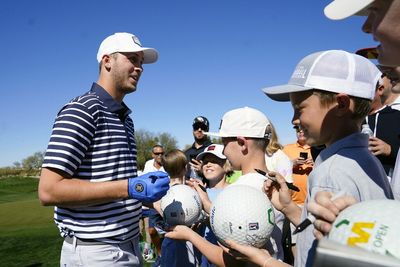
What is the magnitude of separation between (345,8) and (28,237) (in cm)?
1411

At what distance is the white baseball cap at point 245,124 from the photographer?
11.1 ft

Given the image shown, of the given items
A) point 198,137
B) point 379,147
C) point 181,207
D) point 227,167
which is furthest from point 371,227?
point 198,137

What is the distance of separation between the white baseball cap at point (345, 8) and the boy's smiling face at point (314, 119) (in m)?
0.54

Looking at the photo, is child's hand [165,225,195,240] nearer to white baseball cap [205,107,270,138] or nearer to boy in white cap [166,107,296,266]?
boy in white cap [166,107,296,266]

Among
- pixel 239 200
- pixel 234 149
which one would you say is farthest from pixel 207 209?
pixel 239 200

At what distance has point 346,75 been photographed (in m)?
2.24

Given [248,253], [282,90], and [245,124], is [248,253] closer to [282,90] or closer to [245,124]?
[282,90]

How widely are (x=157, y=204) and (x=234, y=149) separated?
3.77 ft

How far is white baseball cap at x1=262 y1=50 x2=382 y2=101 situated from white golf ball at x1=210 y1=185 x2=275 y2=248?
0.77m

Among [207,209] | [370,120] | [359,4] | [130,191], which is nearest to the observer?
[359,4]

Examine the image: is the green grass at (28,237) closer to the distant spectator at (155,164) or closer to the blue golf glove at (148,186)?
the distant spectator at (155,164)

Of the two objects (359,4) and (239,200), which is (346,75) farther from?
(239,200)

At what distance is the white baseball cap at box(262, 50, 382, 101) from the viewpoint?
2.22 meters

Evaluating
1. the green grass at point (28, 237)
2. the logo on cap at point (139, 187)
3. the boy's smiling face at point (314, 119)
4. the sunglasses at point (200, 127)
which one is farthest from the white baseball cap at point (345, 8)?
the green grass at point (28, 237)
